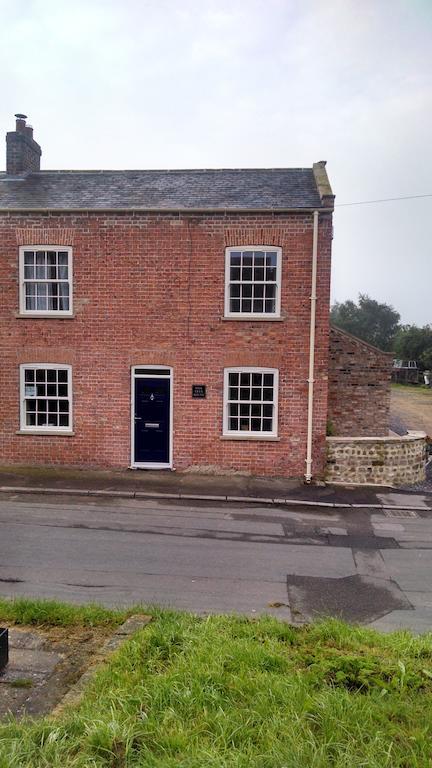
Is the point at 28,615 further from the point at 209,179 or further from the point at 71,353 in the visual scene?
the point at 209,179

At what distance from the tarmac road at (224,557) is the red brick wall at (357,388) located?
4248mm

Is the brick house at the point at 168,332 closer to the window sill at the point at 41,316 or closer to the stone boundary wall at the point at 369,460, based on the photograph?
the window sill at the point at 41,316

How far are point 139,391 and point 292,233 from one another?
5.80 meters

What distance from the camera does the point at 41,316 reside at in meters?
13.7

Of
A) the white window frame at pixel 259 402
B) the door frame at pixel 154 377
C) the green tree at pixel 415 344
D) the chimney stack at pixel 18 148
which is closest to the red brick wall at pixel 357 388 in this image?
the white window frame at pixel 259 402

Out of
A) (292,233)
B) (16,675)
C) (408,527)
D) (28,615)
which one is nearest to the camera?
(16,675)

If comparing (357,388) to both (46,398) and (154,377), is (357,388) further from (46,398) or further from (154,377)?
(46,398)

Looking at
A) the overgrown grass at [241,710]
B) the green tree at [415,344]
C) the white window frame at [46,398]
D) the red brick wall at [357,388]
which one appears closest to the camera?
the overgrown grass at [241,710]

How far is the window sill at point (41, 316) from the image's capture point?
1369cm

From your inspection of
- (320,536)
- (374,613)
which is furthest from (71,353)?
(374,613)

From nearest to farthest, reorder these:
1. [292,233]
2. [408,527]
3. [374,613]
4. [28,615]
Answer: [28,615] < [374,613] < [408,527] < [292,233]

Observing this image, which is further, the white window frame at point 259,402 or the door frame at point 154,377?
the door frame at point 154,377

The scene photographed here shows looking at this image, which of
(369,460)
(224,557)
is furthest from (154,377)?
(224,557)

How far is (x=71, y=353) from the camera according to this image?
1375 cm
